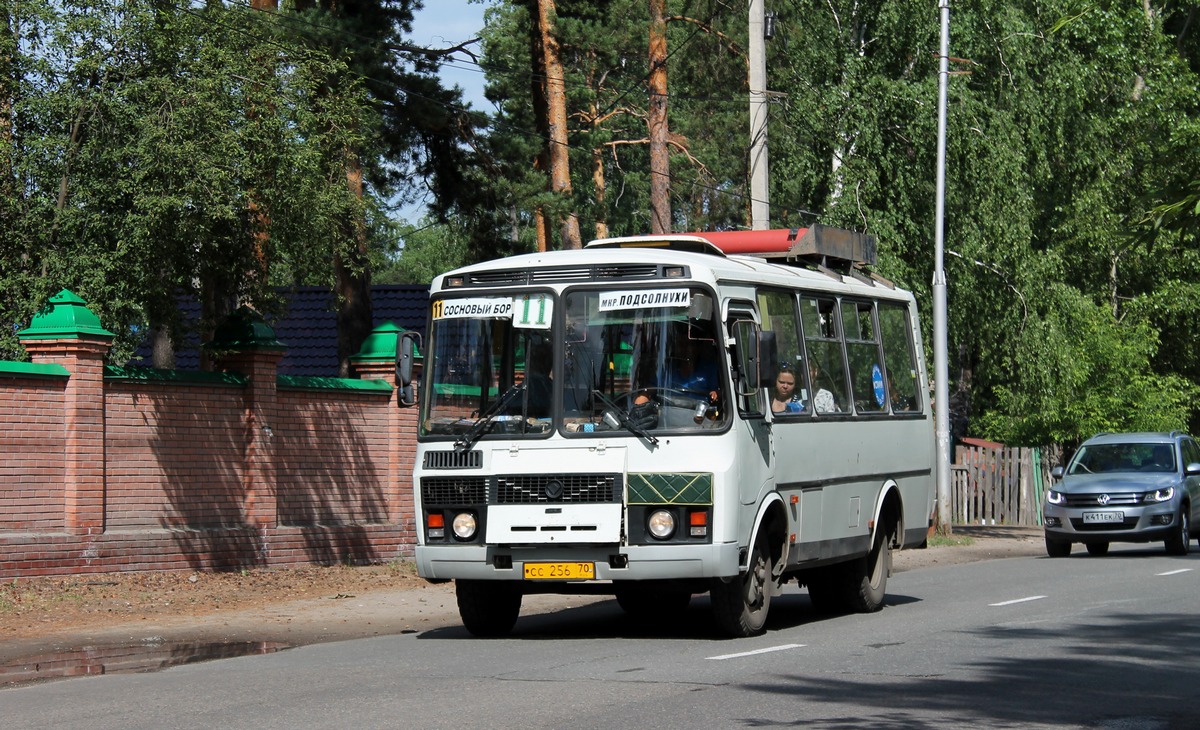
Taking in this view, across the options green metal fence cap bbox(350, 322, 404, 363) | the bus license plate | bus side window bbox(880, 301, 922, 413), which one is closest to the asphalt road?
the bus license plate

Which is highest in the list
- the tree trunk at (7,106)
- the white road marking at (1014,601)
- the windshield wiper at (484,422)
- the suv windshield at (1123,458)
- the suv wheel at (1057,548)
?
the tree trunk at (7,106)

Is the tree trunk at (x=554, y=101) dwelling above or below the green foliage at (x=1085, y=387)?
above

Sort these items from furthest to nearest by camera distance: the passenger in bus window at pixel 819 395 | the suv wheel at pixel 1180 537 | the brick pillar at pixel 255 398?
the suv wheel at pixel 1180 537 < the brick pillar at pixel 255 398 < the passenger in bus window at pixel 819 395

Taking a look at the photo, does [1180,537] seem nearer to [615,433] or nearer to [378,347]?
[378,347]

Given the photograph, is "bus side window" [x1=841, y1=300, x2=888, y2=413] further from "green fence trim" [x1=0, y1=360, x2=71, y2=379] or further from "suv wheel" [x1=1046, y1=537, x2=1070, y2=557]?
"suv wheel" [x1=1046, y1=537, x2=1070, y2=557]

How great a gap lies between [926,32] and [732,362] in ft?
64.1

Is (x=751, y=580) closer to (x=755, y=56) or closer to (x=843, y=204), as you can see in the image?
(x=755, y=56)

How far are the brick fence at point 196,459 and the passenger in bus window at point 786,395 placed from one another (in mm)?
7288

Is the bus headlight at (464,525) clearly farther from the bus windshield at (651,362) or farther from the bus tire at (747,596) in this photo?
the bus tire at (747,596)

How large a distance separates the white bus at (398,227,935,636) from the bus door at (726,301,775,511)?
2 centimetres

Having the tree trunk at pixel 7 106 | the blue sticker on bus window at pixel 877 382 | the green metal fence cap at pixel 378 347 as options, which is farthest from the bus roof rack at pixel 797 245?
the green metal fence cap at pixel 378 347

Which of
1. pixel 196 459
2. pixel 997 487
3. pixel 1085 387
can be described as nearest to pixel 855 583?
pixel 196 459

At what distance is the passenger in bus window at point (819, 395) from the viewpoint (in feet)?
47.6

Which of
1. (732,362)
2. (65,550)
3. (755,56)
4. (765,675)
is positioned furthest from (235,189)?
(755,56)
